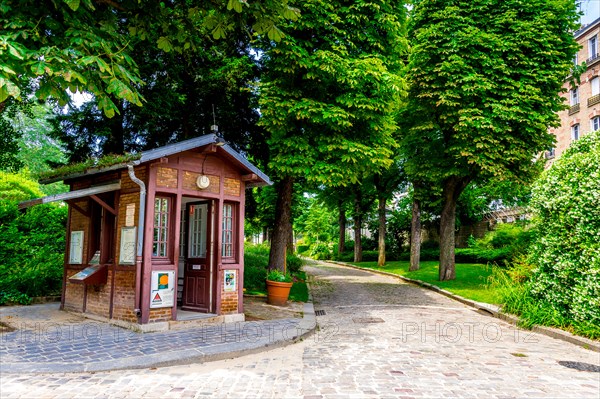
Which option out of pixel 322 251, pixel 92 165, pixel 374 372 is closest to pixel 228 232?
pixel 92 165

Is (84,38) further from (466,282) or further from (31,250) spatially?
(466,282)

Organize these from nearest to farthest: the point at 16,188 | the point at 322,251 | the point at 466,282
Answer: the point at 466,282
the point at 16,188
the point at 322,251

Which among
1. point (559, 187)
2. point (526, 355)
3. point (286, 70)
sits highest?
point (286, 70)

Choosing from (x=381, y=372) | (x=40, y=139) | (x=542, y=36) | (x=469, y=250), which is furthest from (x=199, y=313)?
(x=40, y=139)

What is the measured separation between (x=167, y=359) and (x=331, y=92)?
972cm

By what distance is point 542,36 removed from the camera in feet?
51.9

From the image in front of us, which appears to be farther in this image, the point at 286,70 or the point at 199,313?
the point at 286,70

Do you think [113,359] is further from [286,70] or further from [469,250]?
[469,250]

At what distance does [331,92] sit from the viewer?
1366 centimetres

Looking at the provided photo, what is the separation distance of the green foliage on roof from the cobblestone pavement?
13.6ft

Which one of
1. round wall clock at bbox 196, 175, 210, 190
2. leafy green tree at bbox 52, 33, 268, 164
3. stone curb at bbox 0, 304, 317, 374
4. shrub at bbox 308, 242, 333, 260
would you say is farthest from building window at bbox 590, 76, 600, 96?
stone curb at bbox 0, 304, 317, 374

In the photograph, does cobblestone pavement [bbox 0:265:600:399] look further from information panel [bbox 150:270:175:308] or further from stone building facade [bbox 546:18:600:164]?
stone building facade [bbox 546:18:600:164]

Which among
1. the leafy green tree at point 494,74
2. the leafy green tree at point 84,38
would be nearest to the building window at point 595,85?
the leafy green tree at point 494,74

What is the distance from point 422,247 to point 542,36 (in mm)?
20060
